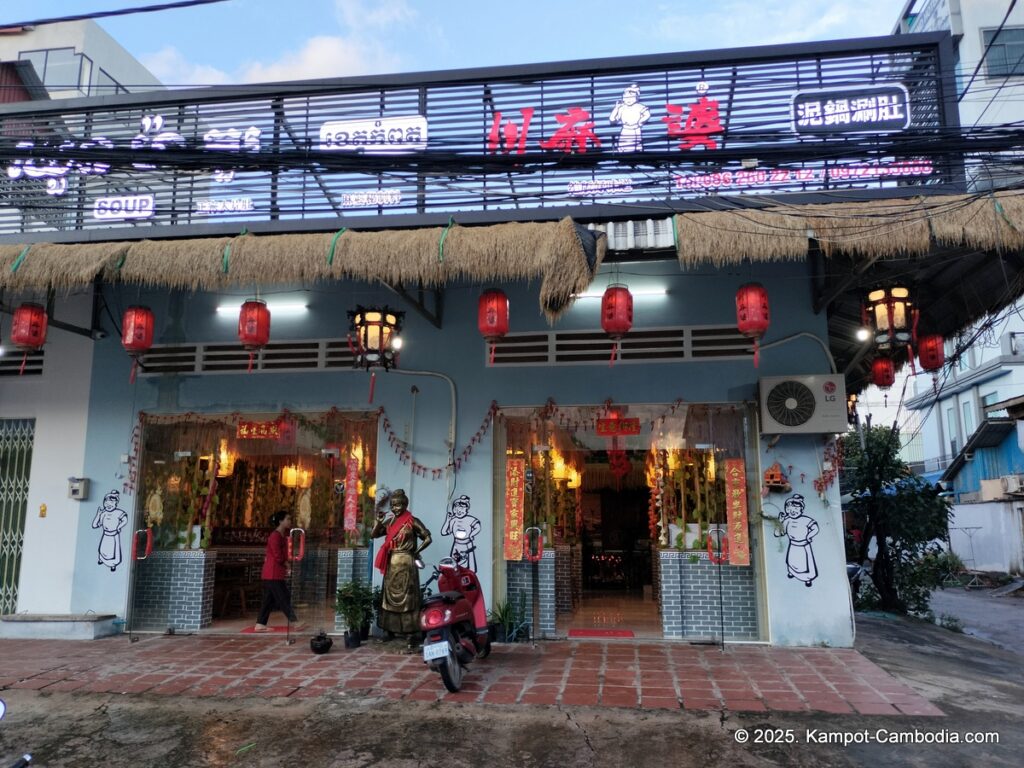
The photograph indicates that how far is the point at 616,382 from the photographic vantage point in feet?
26.2

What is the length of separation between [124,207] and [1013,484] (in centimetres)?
1956

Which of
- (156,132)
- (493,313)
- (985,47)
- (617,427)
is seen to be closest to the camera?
(493,313)

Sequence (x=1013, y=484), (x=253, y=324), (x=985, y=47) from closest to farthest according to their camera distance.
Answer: (x=253, y=324), (x=1013, y=484), (x=985, y=47)

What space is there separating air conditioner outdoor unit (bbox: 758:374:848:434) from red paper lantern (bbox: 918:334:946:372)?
189 cm

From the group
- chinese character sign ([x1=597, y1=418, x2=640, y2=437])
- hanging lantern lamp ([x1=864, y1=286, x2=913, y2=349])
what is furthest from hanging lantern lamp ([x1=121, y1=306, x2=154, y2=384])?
hanging lantern lamp ([x1=864, y1=286, x2=913, y2=349])

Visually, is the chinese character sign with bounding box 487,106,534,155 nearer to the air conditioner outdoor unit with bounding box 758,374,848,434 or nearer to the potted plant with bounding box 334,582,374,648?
the air conditioner outdoor unit with bounding box 758,374,848,434

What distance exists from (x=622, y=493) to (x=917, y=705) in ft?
22.3

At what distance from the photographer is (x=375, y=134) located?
27.4 feet

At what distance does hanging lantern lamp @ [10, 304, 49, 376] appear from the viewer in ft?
25.1

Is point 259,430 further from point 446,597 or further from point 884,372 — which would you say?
point 884,372

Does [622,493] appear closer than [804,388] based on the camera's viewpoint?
No

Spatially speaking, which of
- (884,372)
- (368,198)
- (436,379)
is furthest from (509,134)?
(884,372)

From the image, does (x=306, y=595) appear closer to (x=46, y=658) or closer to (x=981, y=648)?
(x=46, y=658)

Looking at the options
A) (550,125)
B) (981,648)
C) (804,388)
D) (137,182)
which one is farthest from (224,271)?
(981,648)
